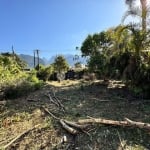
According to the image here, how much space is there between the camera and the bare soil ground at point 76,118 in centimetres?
617

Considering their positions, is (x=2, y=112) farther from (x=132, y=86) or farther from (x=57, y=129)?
(x=132, y=86)

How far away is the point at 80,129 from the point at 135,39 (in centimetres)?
470

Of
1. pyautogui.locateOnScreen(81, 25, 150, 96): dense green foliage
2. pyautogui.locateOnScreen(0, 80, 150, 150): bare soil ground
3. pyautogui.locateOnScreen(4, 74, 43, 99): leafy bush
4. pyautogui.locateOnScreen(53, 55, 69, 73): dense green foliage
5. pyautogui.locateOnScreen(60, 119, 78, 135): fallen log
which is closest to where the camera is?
pyautogui.locateOnScreen(0, 80, 150, 150): bare soil ground

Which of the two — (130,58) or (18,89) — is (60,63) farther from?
(130,58)

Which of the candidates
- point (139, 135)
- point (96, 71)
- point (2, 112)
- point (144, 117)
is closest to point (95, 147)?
point (139, 135)

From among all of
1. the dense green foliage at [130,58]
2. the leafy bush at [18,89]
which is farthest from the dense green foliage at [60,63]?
the leafy bush at [18,89]

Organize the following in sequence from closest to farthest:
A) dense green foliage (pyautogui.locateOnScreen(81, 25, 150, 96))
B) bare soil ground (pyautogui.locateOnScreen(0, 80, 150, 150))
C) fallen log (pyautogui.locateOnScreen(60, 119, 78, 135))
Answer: bare soil ground (pyautogui.locateOnScreen(0, 80, 150, 150)), fallen log (pyautogui.locateOnScreen(60, 119, 78, 135)), dense green foliage (pyautogui.locateOnScreen(81, 25, 150, 96))

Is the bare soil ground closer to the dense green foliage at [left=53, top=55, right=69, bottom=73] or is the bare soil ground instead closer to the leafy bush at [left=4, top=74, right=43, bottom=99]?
the leafy bush at [left=4, top=74, right=43, bottom=99]

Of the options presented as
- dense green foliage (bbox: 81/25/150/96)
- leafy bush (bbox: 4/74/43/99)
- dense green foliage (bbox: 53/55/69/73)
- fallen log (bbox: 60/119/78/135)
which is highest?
dense green foliage (bbox: 53/55/69/73)

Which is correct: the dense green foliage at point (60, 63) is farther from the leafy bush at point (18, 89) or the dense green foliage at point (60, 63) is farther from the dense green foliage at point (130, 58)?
the leafy bush at point (18, 89)

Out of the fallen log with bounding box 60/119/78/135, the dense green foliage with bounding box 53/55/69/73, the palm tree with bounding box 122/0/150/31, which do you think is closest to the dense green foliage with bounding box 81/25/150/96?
the palm tree with bounding box 122/0/150/31

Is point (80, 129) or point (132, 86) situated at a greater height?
point (132, 86)

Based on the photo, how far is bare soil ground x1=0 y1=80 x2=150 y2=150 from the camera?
20.2 ft

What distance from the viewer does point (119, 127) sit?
6.59 m
